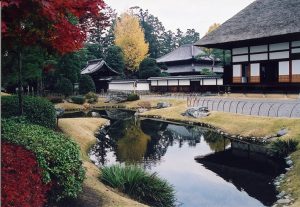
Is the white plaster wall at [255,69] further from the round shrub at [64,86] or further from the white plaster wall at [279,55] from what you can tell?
the round shrub at [64,86]

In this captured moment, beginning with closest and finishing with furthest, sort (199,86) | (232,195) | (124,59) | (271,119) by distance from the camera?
(232,195) < (271,119) < (199,86) < (124,59)

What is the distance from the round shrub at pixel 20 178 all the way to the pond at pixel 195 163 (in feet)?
17.9

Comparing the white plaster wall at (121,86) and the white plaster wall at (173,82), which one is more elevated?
the white plaster wall at (173,82)

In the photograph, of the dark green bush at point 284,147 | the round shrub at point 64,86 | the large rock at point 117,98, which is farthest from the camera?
the large rock at point 117,98

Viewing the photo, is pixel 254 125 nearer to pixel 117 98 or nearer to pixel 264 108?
pixel 264 108

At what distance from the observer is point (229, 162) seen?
1545cm

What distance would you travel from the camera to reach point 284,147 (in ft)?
51.9

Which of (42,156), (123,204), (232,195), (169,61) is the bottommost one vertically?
(232,195)

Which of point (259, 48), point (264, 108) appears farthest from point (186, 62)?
point (264, 108)

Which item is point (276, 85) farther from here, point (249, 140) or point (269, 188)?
point (269, 188)

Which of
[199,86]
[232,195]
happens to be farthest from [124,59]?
[232,195]

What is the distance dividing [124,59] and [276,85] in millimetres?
36049

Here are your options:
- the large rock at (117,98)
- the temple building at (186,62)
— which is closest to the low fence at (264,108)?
the large rock at (117,98)

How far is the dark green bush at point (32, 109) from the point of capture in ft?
41.5
